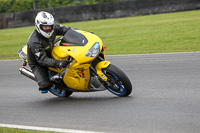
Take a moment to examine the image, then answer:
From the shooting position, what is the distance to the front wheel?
19.0ft

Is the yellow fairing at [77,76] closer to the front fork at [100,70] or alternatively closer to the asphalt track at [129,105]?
the front fork at [100,70]

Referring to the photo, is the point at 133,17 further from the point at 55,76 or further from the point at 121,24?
the point at 55,76

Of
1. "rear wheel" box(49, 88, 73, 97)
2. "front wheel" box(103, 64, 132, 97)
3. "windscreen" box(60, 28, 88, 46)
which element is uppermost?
"windscreen" box(60, 28, 88, 46)

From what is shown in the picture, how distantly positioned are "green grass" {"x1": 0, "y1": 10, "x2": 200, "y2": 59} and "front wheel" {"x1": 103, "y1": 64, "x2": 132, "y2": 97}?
5264 millimetres

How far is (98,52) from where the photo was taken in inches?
222

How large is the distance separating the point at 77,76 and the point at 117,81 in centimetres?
73

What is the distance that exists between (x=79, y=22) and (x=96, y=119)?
63.5 ft

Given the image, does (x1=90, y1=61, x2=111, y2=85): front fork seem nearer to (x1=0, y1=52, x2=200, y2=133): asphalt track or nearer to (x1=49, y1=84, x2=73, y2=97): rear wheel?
(x1=0, y1=52, x2=200, y2=133): asphalt track

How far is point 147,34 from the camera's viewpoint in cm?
1551

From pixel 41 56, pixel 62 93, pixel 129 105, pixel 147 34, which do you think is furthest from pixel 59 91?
pixel 147 34

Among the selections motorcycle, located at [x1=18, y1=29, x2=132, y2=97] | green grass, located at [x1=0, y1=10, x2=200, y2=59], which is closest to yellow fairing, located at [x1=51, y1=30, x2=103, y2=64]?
motorcycle, located at [x1=18, y1=29, x2=132, y2=97]

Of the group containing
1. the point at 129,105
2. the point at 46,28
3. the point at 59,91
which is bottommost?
the point at 59,91

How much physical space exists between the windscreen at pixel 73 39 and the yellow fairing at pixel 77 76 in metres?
0.36

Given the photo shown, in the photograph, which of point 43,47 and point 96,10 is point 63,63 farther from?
point 96,10
